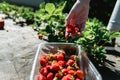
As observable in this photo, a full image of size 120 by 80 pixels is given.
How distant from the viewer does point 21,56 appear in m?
3.56

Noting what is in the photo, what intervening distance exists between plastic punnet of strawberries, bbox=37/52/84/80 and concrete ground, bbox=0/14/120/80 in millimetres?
269

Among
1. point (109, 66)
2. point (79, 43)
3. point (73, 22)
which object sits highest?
point (73, 22)

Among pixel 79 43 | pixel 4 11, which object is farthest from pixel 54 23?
pixel 4 11

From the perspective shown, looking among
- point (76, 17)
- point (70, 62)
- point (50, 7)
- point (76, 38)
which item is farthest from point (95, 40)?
point (50, 7)

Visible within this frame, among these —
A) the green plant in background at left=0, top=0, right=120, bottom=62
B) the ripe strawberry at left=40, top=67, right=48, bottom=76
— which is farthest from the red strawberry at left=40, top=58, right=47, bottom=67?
the green plant in background at left=0, top=0, right=120, bottom=62

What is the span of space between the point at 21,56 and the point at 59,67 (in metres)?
0.96

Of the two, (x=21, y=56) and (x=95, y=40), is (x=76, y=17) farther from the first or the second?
(x=21, y=56)

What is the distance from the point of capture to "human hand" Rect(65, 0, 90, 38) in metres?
3.23

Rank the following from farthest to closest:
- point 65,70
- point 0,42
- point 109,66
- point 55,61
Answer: point 0,42
point 109,66
point 55,61
point 65,70

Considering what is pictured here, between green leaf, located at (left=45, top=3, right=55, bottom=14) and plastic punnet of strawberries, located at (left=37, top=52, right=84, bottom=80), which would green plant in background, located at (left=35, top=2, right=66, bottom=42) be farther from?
plastic punnet of strawberries, located at (left=37, top=52, right=84, bottom=80)

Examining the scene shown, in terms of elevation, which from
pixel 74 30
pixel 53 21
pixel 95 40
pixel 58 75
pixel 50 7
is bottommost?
pixel 58 75

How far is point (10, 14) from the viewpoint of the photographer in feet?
20.0

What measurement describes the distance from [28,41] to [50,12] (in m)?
0.48

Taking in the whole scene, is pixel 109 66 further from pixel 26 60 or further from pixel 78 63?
pixel 26 60
